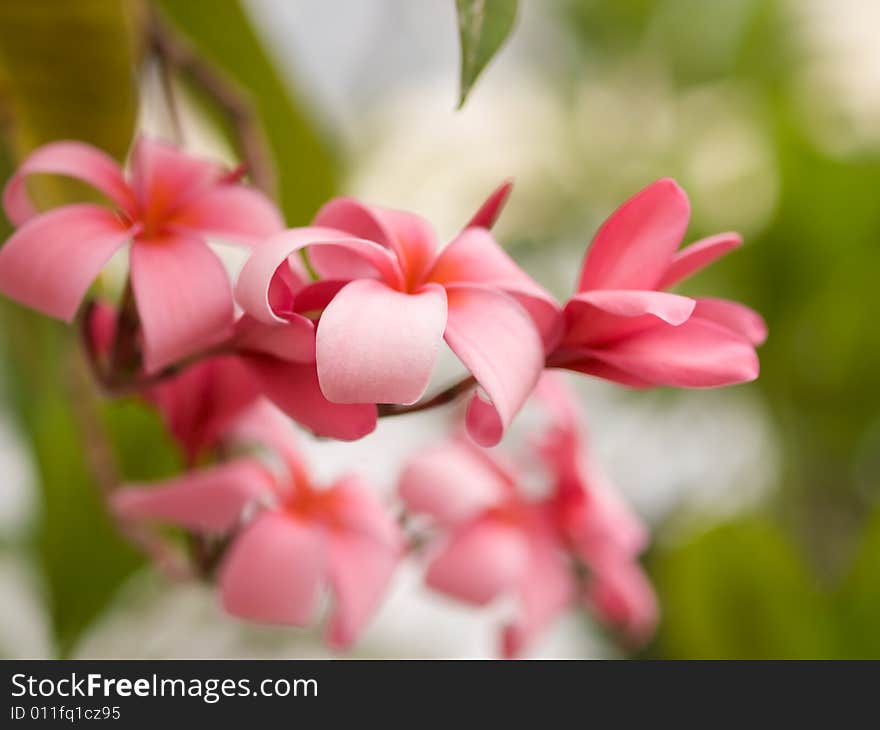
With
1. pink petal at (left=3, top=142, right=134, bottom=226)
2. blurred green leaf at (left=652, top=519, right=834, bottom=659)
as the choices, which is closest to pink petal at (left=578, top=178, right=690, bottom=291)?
pink petal at (left=3, top=142, right=134, bottom=226)

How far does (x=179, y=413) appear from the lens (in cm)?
26

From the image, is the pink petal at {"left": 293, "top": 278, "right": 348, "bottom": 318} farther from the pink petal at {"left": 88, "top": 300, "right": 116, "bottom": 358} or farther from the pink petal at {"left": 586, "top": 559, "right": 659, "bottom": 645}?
the pink petal at {"left": 586, "top": 559, "right": 659, "bottom": 645}

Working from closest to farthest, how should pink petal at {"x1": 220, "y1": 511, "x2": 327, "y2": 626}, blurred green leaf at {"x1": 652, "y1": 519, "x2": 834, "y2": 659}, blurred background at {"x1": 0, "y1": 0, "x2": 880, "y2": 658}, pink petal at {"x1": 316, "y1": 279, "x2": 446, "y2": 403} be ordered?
pink petal at {"x1": 316, "y1": 279, "x2": 446, "y2": 403}, pink petal at {"x1": 220, "y1": 511, "x2": 327, "y2": 626}, blurred background at {"x1": 0, "y1": 0, "x2": 880, "y2": 658}, blurred green leaf at {"x1": 652, "y1": 519, "x2": 834, "y2": 659}

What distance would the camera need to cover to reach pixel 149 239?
206mm

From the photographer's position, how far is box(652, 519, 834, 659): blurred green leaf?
0.62m

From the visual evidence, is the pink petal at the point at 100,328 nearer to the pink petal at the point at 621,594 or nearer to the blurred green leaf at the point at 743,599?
the pink petal at the point at 621,594

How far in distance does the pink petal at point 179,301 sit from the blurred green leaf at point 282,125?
28cm

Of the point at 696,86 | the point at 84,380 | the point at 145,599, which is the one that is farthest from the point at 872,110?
the point at 84,380

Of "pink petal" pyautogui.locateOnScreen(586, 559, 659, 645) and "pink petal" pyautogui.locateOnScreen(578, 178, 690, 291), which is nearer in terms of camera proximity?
"pink petal" pyautogui.locateOnScreen(578, 178, 690, 291)

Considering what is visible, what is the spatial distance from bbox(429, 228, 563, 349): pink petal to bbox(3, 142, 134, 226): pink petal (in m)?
0.08

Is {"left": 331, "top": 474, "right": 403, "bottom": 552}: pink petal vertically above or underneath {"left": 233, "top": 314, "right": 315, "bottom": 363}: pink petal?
underneath

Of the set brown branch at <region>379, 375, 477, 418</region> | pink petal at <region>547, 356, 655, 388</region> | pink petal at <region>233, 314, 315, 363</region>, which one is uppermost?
pink petal at <region>233, 314, 315, 363</region>

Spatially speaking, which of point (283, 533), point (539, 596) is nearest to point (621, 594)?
point (539, 596)

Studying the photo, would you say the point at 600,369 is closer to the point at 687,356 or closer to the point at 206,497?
the point at 687,356
